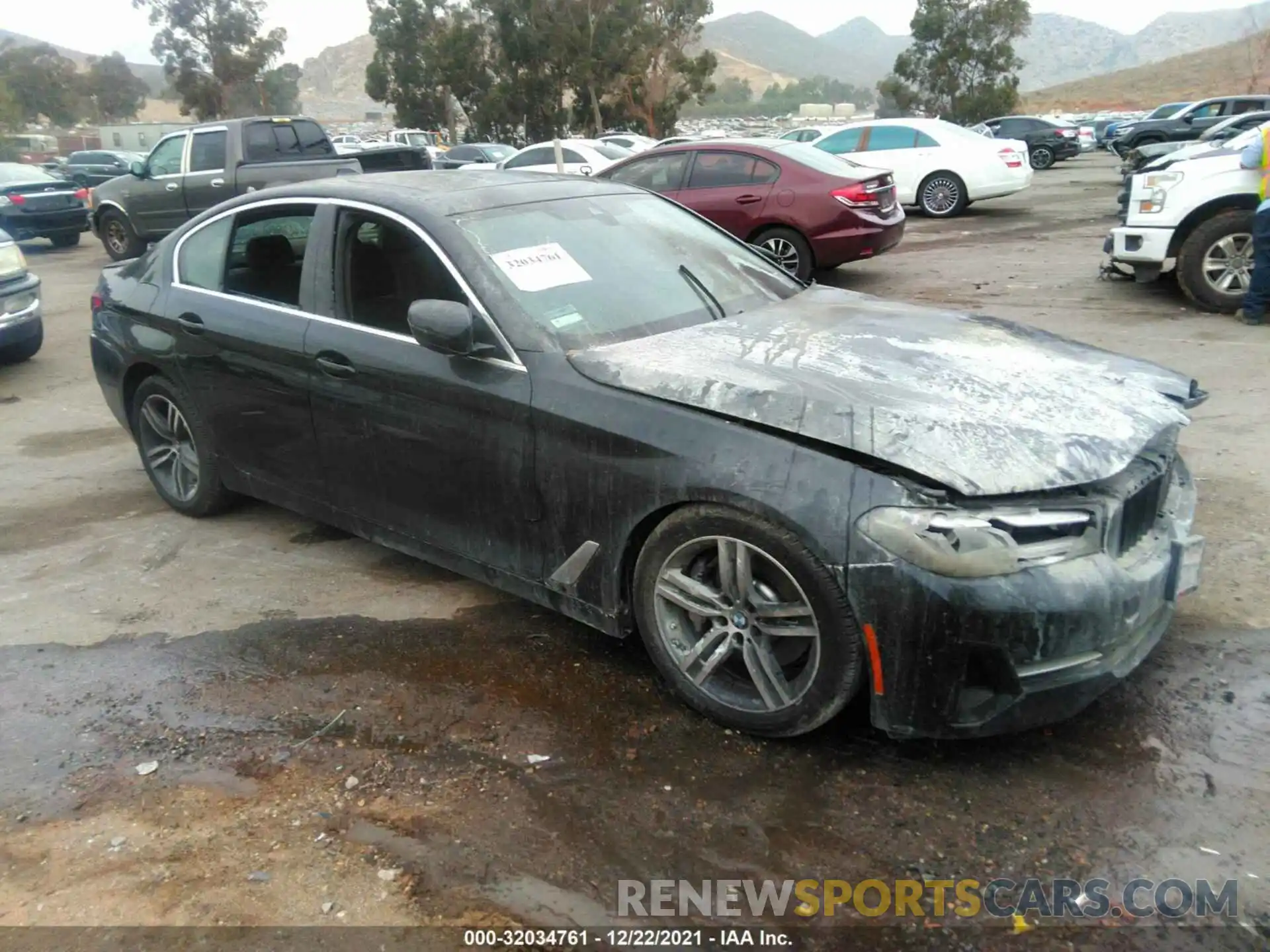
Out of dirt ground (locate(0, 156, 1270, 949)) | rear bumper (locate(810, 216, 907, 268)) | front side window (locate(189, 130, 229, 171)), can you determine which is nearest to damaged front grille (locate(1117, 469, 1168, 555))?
dirt ground (locate(0, 156, 1270, 949))

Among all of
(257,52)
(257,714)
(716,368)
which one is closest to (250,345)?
(257,714)

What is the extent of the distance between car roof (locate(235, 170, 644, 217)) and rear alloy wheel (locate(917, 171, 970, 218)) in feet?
41.5

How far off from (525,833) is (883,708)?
105cm

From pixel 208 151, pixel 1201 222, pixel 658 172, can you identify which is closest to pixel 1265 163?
pixel 1201 222

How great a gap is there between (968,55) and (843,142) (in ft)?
103

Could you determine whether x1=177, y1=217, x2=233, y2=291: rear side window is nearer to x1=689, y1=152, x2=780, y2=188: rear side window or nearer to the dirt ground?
the dirt ground

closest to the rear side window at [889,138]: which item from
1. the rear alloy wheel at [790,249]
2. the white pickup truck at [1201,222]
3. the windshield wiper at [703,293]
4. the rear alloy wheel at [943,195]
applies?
the rear alloy wheel at [943,195]

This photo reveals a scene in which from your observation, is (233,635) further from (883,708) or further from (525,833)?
(883,708)

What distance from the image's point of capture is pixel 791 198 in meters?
10.0

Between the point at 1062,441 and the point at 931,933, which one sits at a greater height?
the point at 1062,441

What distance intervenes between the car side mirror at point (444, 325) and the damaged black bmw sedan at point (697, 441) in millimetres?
13

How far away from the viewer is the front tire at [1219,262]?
8266 millimetres

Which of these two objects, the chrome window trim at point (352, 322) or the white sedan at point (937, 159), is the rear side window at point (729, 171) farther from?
the chrome window trim at point (352, 322)

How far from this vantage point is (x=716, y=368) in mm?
3191
